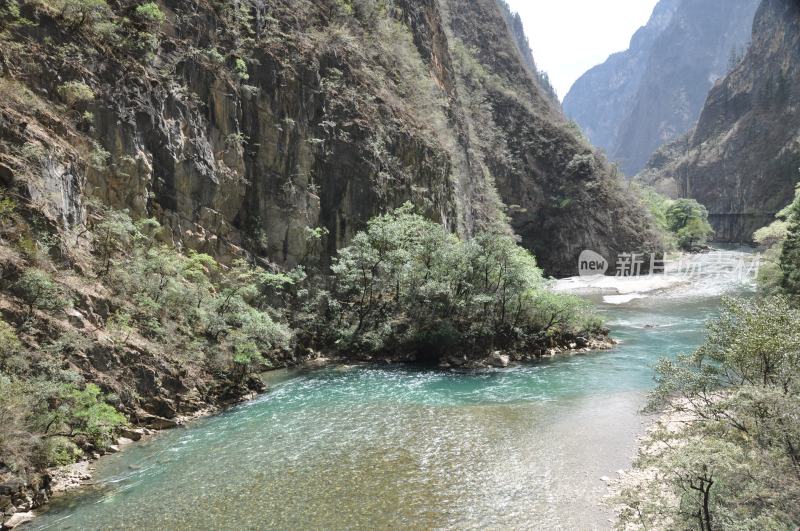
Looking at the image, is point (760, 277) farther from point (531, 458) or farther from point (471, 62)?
point (471, 62)

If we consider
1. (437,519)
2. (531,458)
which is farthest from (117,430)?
(531,458)

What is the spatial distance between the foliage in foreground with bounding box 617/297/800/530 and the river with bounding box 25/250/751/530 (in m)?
1.50

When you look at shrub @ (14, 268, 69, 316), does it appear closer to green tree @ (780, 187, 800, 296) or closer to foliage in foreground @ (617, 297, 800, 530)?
foliage in foreground @ (617, 297, 800, 530)

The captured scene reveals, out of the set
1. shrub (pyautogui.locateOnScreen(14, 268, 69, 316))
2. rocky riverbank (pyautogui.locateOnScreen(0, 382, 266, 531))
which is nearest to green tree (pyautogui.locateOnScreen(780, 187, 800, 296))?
rocky riverbank (pyautogui.locateOnScreen(0, 382, 266, 531))

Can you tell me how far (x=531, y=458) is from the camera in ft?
39.7

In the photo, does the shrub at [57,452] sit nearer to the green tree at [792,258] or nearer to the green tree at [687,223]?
the green tree at [792,258]

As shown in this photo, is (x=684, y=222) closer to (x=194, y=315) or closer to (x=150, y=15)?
(x=150, y=15)

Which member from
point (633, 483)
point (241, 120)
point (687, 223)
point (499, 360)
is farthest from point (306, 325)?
point (687, 223)

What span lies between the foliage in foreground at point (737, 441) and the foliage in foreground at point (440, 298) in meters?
12.9

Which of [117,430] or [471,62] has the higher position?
[471,62]

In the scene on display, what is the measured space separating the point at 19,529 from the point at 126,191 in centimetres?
1375

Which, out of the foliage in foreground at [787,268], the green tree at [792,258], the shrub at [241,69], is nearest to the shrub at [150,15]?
the shrub at [241,69]

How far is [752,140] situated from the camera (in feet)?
311

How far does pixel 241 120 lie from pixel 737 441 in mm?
24988
